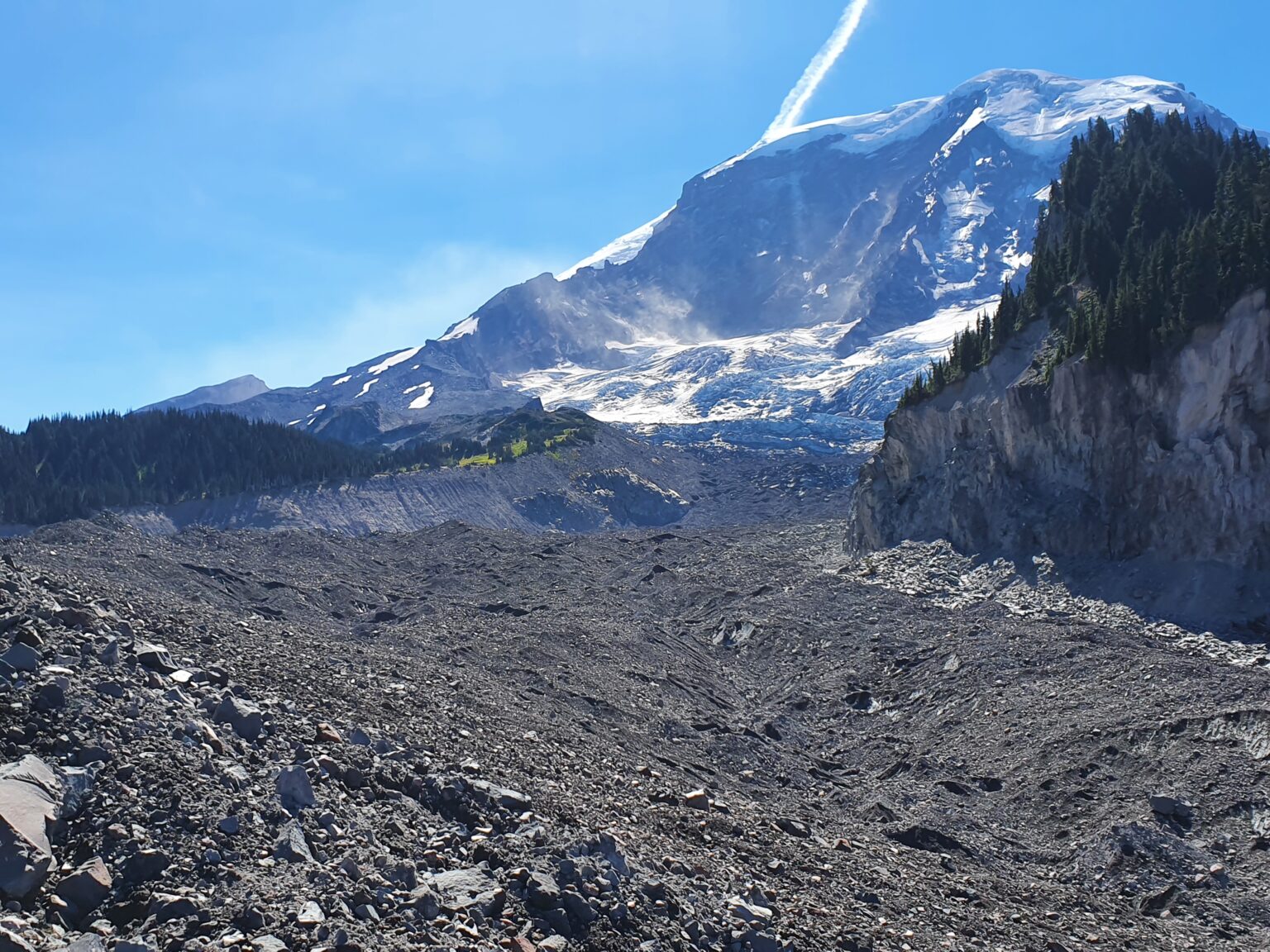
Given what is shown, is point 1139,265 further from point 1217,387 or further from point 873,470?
point 873,470

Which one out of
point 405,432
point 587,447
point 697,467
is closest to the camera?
point 587,447

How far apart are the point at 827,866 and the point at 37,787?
34.0 ft

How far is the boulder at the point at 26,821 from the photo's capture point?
10000mm

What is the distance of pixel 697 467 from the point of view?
120 m

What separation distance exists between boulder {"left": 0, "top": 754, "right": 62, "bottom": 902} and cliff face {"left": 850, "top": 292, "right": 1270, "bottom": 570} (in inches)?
1373

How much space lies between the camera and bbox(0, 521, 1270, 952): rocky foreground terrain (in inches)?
439

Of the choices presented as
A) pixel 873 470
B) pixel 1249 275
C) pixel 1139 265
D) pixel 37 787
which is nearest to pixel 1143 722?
pixel 1249 275

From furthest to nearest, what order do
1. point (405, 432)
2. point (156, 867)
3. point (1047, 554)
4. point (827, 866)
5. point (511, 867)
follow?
point (405, 432) < point (1047, 554) < point (827, 866) < point (511, 867) < point (156, 867)

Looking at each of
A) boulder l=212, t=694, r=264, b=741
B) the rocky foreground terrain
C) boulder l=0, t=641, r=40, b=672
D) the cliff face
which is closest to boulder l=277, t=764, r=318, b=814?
the rocky foreground terrain

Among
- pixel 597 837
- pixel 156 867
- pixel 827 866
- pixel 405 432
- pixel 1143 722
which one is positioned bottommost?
pixel 1143 722

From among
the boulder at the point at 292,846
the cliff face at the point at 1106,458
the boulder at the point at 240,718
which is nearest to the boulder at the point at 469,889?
the boulder at the point at 292,846

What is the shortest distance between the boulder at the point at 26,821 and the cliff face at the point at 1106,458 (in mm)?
34877

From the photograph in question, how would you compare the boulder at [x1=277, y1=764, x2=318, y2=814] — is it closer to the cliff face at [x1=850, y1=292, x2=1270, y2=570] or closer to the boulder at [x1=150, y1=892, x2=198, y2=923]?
the boulder at [x1=150, y1=892, x2=198, y2=923]

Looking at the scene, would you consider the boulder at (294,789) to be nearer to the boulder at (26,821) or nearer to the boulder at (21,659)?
the boulder at (26,821)
